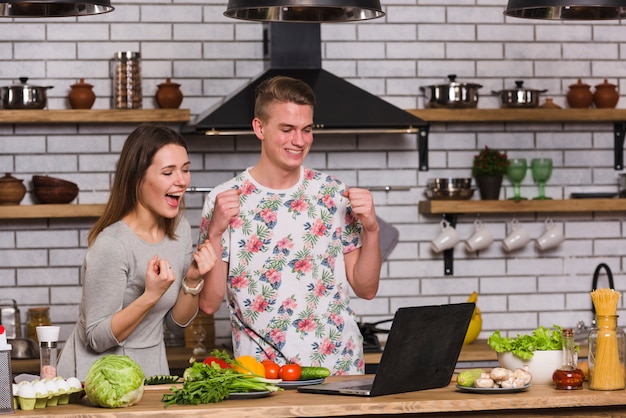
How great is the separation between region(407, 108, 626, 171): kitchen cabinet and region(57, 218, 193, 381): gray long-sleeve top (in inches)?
101

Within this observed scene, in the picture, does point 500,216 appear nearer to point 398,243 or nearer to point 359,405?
point 398,243

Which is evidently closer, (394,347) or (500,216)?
(394,347)

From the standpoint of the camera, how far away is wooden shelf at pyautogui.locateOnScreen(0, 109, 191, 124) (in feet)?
18.4

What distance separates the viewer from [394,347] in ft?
9.87

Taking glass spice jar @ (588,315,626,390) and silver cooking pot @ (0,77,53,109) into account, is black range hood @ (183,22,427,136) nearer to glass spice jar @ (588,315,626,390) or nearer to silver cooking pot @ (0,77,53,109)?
silver cooking pot @ (0,77,53,109)

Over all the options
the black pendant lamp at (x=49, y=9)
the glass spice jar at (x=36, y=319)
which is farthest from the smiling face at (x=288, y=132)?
the glass spice jar at (x=36, y=319)

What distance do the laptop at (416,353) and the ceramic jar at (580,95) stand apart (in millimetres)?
3273

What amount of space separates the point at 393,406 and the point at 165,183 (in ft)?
3.81

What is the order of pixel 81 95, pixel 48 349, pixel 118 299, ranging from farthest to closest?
pixel 81 95 < pixel 118 299 < pixel 48 349

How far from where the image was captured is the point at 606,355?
124 inches

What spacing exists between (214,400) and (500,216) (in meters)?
3.61

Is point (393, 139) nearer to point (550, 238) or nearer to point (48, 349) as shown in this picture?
point (550, 238)

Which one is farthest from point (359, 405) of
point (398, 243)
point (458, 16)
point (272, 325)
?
point (458, 16)

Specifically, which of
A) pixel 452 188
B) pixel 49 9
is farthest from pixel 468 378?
pixel 452 188
